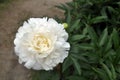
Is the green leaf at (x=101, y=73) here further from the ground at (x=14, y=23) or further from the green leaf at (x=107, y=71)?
the ground at (x=14, y=23)

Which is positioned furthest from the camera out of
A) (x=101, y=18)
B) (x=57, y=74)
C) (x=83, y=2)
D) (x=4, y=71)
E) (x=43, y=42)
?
(x=4, y=71)

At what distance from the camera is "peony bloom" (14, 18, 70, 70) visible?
1.78 m

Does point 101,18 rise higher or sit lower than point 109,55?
higher

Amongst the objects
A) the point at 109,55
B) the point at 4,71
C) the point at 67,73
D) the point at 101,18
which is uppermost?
the point at 101,18

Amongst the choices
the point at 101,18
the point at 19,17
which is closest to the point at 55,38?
the point at 101,18

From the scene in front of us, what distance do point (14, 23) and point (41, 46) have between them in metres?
2.97

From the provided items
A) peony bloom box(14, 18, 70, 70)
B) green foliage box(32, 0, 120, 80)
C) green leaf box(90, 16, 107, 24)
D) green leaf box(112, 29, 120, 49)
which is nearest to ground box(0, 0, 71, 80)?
green leaf box(90, 16, 107, 24)

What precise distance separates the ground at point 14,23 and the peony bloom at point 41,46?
193cm

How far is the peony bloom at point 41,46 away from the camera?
5.84 feet

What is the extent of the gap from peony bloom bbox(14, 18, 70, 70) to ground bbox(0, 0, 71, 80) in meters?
1.93

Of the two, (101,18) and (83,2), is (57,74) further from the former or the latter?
(83,2)

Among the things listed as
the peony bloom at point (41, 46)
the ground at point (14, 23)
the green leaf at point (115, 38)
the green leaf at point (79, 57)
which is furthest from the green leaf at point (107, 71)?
the ground at point (14, 23)

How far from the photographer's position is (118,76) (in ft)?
7.88

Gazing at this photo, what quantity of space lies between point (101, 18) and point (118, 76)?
2.13 ft
